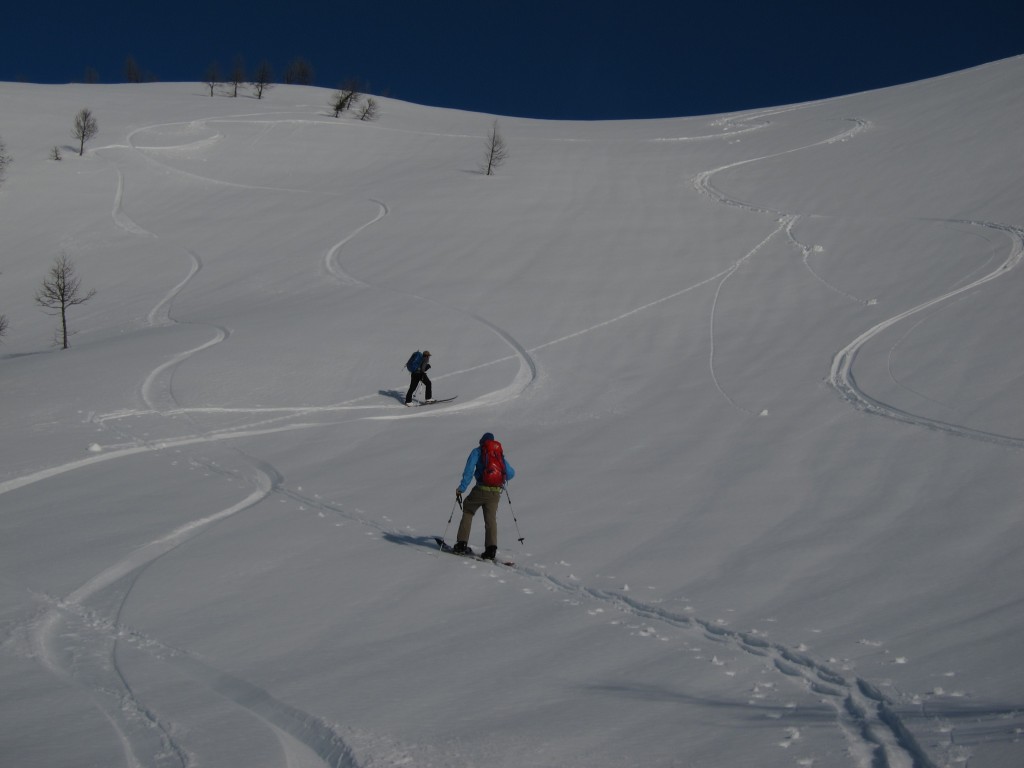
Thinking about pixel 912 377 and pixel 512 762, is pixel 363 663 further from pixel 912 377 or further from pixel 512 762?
pixel 912 377

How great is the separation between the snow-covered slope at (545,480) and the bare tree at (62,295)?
64 cm

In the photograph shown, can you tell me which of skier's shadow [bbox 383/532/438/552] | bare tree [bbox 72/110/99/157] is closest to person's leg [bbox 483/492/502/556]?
skier's shadow [bbox 383/532/438/552]

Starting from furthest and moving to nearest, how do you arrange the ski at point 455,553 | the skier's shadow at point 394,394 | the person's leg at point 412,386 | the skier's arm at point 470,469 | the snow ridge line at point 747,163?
the snow ridge line at point 747,163
the skier's shadow at point 394,394
the person's leg at point 412,386
the skier's arm at point 470,469
the ski at point 455,553

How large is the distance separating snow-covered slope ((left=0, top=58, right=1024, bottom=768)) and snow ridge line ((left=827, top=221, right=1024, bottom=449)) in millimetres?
104

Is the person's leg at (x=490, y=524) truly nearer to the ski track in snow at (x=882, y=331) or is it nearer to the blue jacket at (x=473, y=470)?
the blue jacket at (x=473, y=470)

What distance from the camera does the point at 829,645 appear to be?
19.8ft

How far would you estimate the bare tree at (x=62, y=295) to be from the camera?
2636 cm

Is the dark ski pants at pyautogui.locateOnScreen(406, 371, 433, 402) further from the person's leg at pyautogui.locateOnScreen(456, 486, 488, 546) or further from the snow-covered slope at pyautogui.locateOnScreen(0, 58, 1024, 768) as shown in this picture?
the person's leg at pyautogui.locateOnScreen(456, 486, 488, 546)

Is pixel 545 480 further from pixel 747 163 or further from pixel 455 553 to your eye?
pixel 747 163

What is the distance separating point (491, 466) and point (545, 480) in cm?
327

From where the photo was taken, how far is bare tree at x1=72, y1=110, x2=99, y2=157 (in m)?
47.1

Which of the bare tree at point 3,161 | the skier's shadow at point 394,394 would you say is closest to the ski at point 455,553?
the skier's shadow at point 394,394

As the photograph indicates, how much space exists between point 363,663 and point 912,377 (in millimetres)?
12614

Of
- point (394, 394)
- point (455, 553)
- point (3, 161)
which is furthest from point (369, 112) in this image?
point (455, 553)
